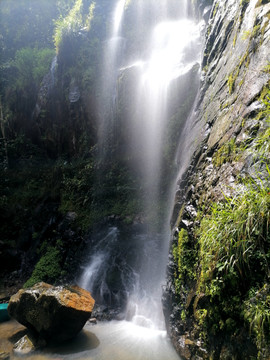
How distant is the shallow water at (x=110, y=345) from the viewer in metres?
4.54

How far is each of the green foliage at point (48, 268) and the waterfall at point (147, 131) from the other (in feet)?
3.63

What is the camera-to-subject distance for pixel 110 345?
5.05 m

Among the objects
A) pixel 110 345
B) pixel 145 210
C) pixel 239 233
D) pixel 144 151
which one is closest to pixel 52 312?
pixel 110 345

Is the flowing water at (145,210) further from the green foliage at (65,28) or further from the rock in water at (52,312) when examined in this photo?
the green foliage at (65,28)

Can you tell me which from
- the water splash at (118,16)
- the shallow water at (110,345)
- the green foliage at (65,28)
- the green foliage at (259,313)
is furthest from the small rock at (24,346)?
the water splash at (118,16)

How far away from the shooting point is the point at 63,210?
10.4m

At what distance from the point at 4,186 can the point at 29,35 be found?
12.3m

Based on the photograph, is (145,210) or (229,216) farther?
(145,210)

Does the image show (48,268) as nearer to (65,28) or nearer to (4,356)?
(4,356)

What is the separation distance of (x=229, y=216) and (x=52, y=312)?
14.2 ft

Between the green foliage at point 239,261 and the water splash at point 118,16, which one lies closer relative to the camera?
the green foliage at point 239,261

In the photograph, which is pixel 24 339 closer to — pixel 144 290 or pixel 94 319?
pixel 94 319

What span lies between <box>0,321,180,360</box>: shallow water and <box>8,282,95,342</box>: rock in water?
0.30m

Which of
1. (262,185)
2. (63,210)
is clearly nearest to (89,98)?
(63,210)
